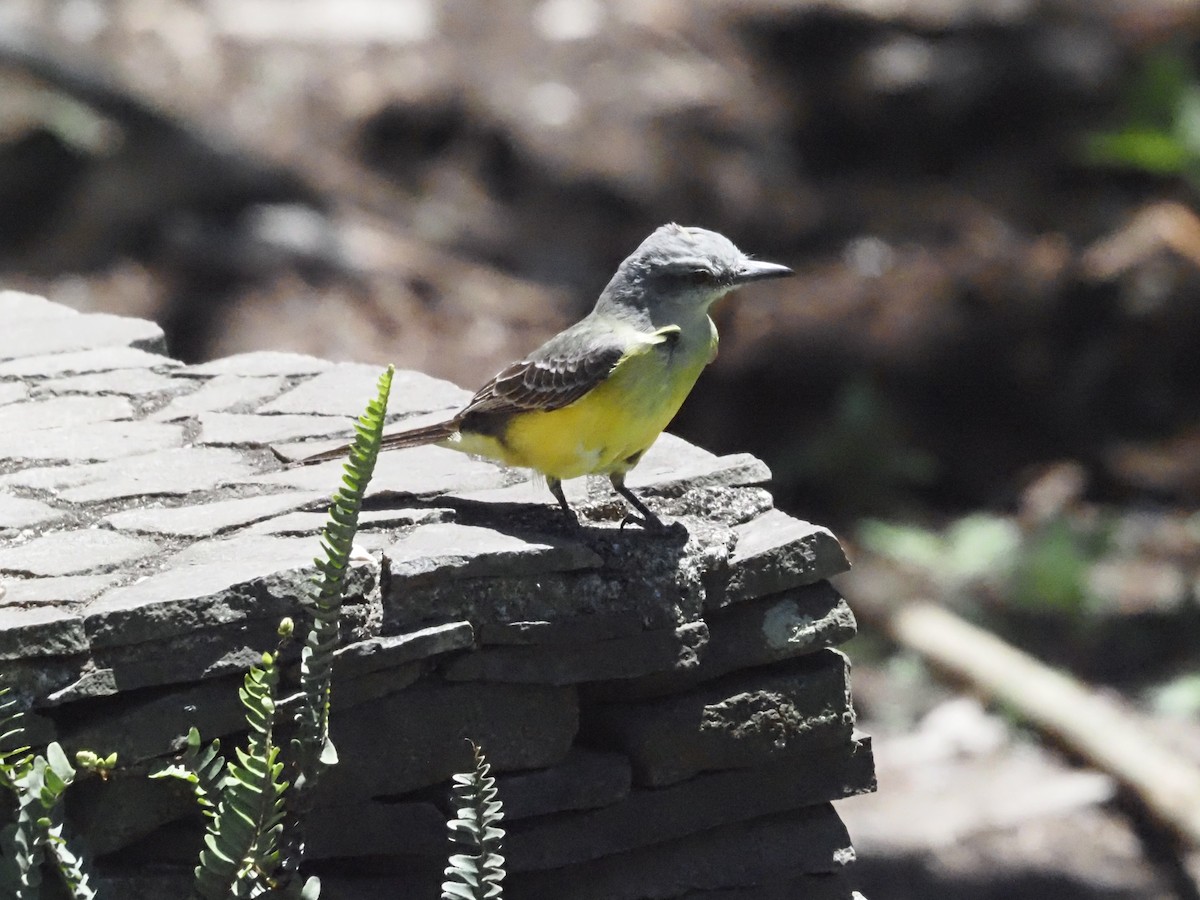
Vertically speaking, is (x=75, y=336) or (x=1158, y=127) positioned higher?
(x=1158, y=127)

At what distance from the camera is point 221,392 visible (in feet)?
15.4

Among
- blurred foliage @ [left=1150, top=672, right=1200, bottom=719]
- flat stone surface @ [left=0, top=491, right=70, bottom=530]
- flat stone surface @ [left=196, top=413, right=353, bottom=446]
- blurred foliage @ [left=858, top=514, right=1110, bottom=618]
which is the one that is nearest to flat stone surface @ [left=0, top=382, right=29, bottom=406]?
flat stone surface @ [left=196, top=413, right=353, bottom=446]

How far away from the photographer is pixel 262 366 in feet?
16.1

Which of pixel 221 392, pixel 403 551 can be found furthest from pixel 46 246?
pixel 403 551

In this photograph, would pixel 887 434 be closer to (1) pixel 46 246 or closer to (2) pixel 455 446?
(1) pixel 46 246

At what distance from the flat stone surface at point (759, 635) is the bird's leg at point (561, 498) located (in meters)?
0.39

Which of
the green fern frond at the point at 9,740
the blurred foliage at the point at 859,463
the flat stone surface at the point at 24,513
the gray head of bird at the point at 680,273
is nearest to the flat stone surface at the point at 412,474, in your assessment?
the flat stone surface at the point at 24,513

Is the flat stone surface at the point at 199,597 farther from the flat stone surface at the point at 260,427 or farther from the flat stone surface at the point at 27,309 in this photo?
the flat stone surface at the point at 27,309

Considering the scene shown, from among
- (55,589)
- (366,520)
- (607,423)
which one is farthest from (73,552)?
(607,423)

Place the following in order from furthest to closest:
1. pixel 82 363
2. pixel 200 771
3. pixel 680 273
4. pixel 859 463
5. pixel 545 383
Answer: pixel 859 463
pixel 82 363
pixel 680 273
pixel 545 383
pixel 200 771

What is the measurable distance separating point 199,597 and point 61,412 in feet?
5.12

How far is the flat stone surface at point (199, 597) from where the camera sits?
3068mm

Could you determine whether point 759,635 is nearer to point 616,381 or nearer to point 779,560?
point 779,560

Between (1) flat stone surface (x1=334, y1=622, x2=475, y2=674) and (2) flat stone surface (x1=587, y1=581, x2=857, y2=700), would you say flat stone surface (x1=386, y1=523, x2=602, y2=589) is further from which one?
(2) flat stone surface (x1=587, y1=581, x2=857, y2=700)
